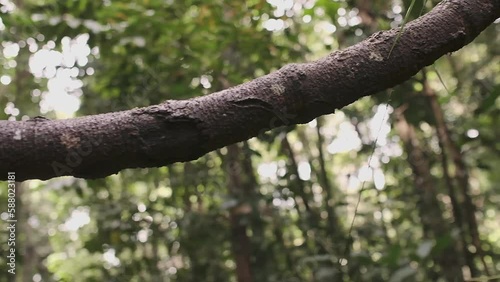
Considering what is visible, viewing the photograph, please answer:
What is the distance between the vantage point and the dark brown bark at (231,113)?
1.63 ft

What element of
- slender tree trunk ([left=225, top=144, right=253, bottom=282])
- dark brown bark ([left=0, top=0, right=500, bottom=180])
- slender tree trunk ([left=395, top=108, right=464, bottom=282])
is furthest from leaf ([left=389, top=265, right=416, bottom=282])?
dark brown bark ([left=0, top=0, right=500, bottom=180])

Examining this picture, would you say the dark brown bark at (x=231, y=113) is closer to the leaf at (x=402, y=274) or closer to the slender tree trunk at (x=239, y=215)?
the leaf at (x=402, y=274)

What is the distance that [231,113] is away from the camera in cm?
55

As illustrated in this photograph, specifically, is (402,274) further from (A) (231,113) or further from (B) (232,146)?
(A) (231,113)

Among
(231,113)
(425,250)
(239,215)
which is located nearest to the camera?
(231,113)

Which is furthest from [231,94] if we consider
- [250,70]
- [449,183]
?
[449,183]

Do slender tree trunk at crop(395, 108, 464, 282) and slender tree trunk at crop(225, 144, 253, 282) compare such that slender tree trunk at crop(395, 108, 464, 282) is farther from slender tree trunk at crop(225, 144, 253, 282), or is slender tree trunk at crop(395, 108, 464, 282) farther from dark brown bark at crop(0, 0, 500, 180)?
dark brown bark at crop(0, 0, 500, 180)

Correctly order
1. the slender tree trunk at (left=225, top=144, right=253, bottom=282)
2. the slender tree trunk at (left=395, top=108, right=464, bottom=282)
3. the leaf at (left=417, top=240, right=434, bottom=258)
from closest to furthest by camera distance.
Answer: the leaf at (left=417, top=240, right=434, bottom=258) → the slender tree trunk at (left=225, top=144, right=253, bottom=282) → the slender tree trunk at (left=395, top=108, right=464, bottom=282)

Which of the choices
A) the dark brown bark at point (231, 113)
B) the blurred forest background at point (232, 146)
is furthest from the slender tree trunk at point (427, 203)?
the dark brown bark at point (231, 113)

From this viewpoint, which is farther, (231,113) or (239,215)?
→ (239,215)

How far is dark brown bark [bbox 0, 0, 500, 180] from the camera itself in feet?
1.63

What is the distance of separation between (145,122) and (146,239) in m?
1.64

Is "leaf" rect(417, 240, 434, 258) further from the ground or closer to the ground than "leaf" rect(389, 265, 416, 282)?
further from the ground

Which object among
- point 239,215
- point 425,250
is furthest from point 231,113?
point 239,215
